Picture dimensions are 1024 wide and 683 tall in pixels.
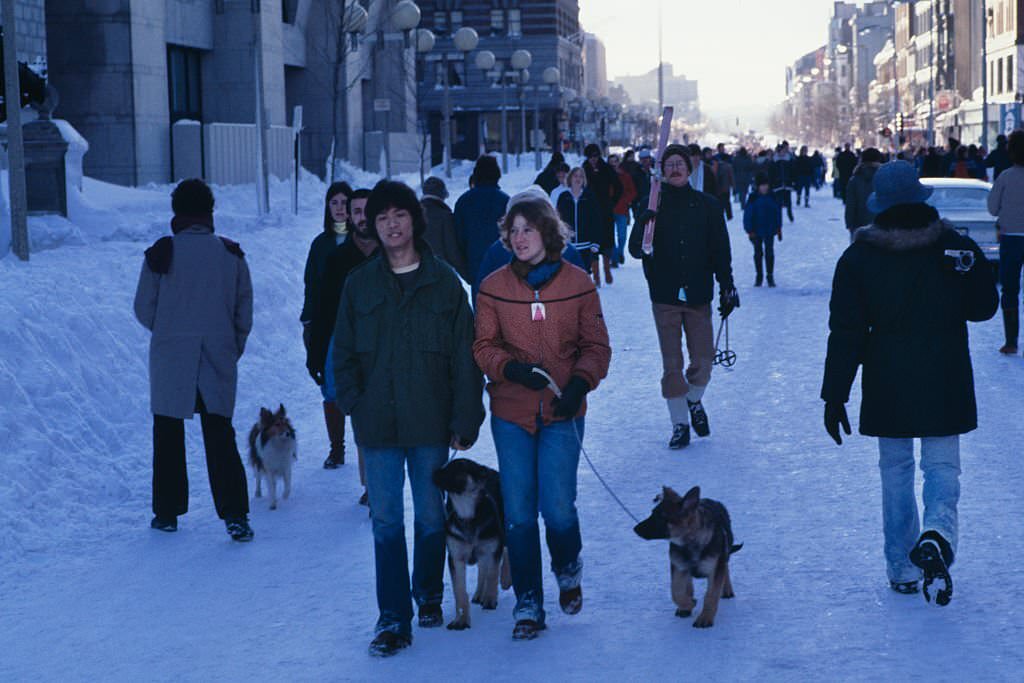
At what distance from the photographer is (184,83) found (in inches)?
1524

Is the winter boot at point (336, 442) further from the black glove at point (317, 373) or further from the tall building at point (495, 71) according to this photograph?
the tall building at point (495, 71)

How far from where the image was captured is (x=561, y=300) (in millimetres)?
6059

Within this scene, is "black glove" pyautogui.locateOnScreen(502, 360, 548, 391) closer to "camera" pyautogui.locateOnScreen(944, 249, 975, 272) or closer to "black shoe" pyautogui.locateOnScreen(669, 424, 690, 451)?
"camera" pyautogui.locateOnScreen(944, 249, 975, 272)

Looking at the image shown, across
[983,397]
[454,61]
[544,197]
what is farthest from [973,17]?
[544,197]

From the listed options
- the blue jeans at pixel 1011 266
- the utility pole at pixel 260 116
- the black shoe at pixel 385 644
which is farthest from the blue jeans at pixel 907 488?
the utility pole at pixel 260 116

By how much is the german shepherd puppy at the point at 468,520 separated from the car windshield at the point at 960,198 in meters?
16.4

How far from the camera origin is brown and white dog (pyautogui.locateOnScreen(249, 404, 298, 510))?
8.81m

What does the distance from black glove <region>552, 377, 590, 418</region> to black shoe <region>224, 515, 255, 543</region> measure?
2548mm

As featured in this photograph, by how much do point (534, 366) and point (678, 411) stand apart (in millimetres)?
4500

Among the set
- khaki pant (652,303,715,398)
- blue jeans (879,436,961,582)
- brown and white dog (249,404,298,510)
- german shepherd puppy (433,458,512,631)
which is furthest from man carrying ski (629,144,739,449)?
german shepherd puppy (433,458,512,631)

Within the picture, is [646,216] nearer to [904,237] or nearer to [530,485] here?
[904,237]

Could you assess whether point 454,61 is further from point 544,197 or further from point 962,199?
point 544,197

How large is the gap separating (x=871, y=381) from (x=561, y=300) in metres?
1.42

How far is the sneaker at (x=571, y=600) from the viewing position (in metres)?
6.37
